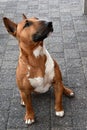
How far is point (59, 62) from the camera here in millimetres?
4266

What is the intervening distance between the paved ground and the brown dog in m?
0.15

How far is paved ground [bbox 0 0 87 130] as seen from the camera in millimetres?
3252

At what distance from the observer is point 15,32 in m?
2.88

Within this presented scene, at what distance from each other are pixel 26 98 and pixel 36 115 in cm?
32

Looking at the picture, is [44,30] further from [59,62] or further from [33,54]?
[59,62]

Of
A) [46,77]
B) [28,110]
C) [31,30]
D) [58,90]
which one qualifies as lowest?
[28,110]

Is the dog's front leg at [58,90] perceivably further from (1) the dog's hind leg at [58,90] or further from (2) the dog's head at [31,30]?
(2) the dog's head at [31,30]

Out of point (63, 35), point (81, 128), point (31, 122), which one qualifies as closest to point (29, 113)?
point (31, 122)

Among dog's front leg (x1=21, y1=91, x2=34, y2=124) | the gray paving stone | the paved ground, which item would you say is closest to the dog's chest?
dog's front leg (x1=21, y1=91, x2=34, y2=124)

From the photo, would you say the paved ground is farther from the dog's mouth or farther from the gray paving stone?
the dog's mouth

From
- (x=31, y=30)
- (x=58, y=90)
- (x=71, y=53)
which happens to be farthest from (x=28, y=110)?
(x=71, y=53)

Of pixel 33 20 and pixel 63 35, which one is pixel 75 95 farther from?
pixel 63 35

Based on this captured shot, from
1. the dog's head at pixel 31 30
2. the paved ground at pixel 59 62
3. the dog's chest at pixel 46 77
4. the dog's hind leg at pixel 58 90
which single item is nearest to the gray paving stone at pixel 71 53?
the paved ground at pixel 59 62

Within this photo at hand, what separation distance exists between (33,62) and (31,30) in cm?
37
